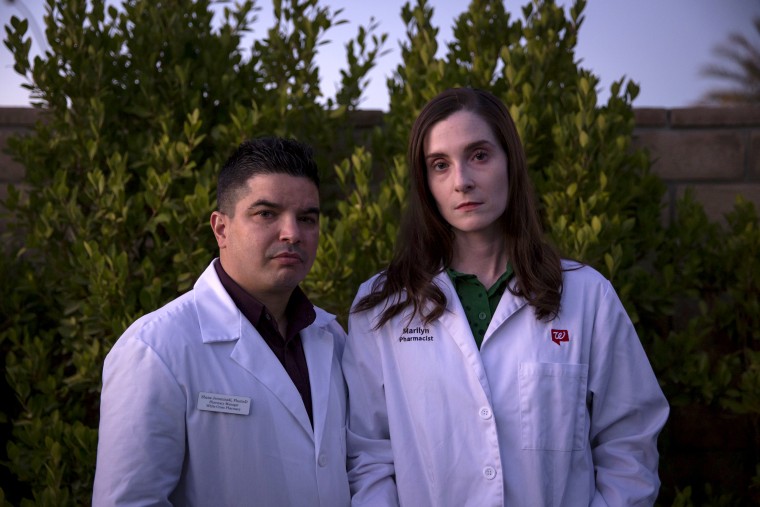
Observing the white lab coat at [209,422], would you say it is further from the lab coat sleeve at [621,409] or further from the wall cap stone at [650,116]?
the wall cap stone at [650,116]

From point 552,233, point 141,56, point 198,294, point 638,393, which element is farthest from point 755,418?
point 141,56

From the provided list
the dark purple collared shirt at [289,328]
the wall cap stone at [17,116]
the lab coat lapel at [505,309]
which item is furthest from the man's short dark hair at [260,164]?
the wall cap stone at [17,116]

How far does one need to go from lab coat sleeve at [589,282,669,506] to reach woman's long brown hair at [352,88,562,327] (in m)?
0.20

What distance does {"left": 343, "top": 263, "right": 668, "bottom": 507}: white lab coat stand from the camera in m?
2.30

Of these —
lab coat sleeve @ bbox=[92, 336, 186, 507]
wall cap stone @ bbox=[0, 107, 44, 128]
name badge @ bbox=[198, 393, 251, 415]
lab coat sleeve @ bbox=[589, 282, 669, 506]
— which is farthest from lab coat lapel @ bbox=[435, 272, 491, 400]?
wall cap stone @ bbox=[0, 107, 44, 128]

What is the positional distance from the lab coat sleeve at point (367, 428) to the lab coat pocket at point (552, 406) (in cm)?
42

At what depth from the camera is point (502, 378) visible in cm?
234

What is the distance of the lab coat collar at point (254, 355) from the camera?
90.7 inches

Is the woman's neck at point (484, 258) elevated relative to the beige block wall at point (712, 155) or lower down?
lower down

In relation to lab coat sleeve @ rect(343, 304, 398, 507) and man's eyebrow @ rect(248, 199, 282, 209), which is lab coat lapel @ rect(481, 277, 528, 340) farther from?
man's eyebrow @ rect(248, 199, 282, 209)

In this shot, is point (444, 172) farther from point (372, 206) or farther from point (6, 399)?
point (6, 399)

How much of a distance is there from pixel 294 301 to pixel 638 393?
106 cm

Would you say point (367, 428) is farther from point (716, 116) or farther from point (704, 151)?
point (716, 116)

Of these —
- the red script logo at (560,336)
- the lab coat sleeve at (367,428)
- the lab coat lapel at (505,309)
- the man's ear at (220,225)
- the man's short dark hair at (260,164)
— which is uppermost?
the man's short dark hair at (260,164)
